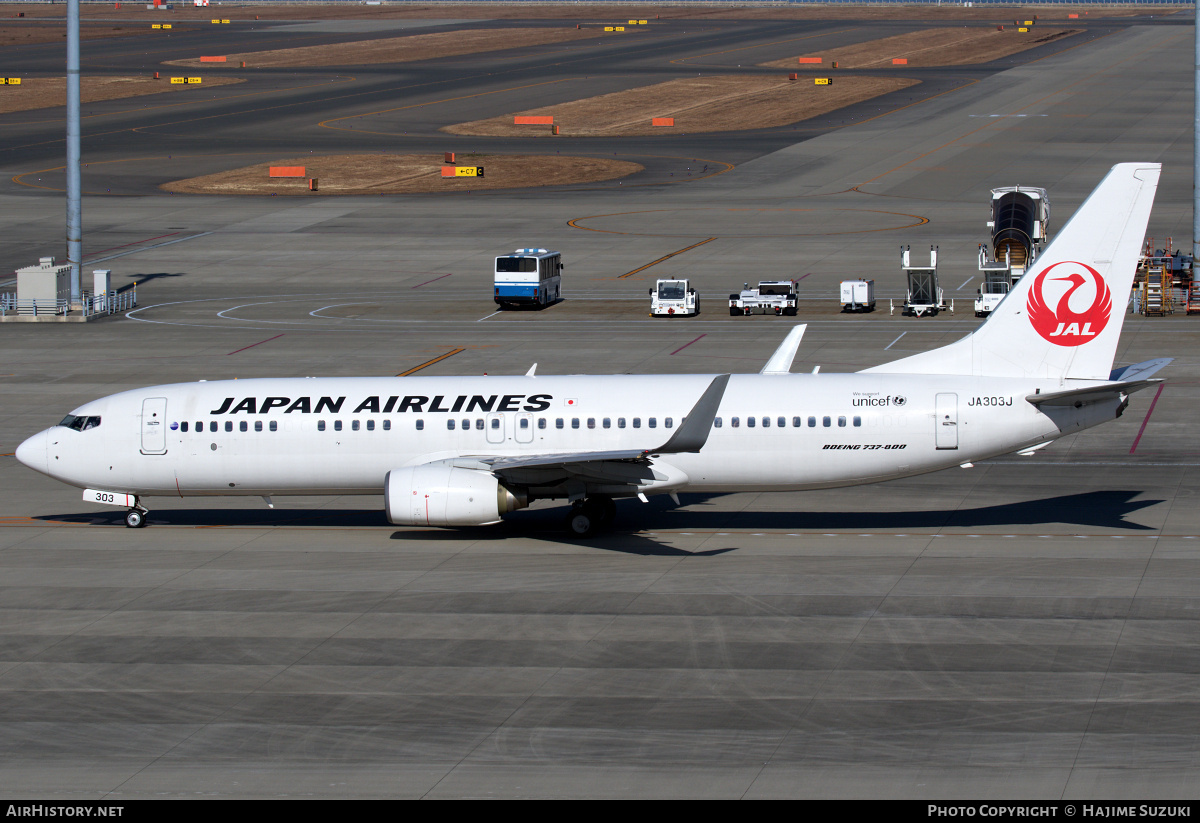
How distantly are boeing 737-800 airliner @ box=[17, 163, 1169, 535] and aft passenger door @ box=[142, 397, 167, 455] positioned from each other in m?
0.04

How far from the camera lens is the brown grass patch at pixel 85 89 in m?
163

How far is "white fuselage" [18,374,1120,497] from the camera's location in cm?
3703

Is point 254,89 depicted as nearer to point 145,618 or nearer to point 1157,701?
point 145,618

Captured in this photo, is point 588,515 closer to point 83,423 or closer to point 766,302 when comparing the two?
point 83,423

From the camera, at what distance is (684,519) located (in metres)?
41.0

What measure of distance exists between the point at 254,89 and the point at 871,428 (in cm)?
15398

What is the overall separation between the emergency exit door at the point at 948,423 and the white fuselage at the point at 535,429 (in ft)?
0.12

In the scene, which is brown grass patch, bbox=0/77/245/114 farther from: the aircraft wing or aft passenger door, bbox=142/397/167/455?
the aircraft wing

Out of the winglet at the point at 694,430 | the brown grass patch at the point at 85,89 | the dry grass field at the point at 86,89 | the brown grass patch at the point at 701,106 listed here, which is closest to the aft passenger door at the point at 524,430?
the winglet at the point at 694,430

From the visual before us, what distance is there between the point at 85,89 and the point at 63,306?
4292 inches

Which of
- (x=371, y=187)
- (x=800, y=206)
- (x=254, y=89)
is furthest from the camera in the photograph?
(x=254, y=89)

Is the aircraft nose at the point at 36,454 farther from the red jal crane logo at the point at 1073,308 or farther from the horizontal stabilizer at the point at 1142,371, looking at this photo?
the horizontal stabilizer at the point at 1142,371

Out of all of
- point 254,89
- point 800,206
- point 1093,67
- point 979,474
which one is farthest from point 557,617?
point 1093,67
